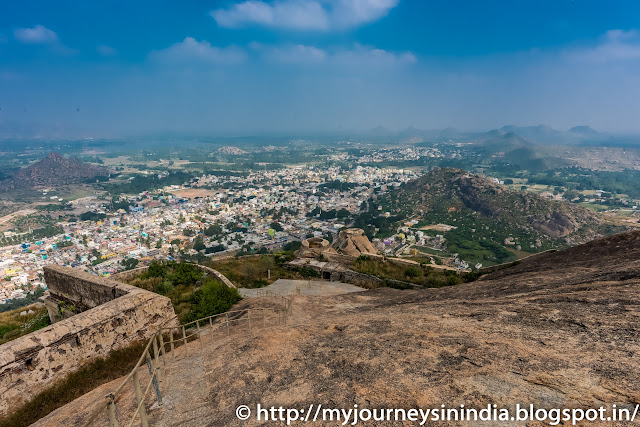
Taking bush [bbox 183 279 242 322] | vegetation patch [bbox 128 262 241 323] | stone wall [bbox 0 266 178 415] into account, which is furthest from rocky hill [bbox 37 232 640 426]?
vegetation patch [bbox 128 262 241 323]

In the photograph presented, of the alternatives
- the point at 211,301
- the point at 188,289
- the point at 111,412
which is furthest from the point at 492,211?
the point at 111,412

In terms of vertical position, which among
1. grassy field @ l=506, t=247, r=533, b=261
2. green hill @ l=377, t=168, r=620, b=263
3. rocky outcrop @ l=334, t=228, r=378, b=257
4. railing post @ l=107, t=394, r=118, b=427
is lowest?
grassy field @ l=506, t=247, r=533, b=261

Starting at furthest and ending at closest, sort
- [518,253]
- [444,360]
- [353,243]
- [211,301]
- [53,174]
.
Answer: [53,174], [518,253], [353,243], [211,301], [444,360]

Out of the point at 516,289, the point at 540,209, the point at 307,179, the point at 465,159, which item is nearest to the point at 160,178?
the point at 307,179

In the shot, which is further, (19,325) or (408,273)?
(408,273)

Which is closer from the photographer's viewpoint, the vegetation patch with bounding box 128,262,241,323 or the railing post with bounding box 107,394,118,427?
the railing post with bounding box 107,394,118,427

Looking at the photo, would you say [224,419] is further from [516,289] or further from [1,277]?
[1,277]

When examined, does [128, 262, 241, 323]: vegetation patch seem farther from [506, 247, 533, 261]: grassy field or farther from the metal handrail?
[506, 247, 533, 261]: grassy field

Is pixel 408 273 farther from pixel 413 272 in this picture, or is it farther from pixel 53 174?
pixel 53 174
